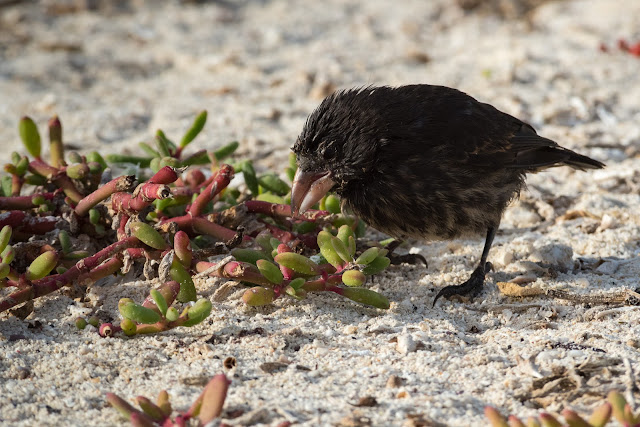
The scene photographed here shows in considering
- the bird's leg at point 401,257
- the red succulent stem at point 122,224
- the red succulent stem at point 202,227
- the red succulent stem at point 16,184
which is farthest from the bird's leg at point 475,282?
the red succulent stem at point 16,184

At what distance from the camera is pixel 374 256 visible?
9.75 feet

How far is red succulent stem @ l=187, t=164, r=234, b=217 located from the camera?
10.6ft

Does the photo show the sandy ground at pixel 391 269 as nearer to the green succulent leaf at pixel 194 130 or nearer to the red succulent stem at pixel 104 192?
the red succulent stem at pixel 104 192

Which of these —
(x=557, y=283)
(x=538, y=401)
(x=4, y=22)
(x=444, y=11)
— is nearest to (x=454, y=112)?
(x=557, y=283)

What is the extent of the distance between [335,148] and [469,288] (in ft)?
2.85

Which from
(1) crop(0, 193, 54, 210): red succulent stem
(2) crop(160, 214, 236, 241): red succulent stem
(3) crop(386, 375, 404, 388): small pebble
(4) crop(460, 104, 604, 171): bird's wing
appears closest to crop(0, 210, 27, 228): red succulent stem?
(1) crop(0, 193, 54, 210): red succulent stem

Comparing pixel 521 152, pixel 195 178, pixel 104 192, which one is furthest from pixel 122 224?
pixel 521 152

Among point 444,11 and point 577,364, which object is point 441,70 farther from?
point 577,364

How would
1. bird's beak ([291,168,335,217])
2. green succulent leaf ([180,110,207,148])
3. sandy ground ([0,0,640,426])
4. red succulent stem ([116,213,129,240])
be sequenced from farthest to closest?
green succulent leaf ([180,110,207,148])
bird's beak ([291,168,335,217])
red succulent stem ([116,213,129,240])
sandy ground ([0,0,640,426])

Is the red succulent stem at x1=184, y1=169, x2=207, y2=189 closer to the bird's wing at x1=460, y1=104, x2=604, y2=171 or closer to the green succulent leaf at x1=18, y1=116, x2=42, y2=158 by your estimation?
the green succulent leaf at x1=18, y1=116, x2=42, y2=158

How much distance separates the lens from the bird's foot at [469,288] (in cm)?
326

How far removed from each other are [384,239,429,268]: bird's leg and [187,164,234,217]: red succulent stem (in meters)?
0.88

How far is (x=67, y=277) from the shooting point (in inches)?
117

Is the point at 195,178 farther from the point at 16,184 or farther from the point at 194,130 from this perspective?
the point at 16,184
